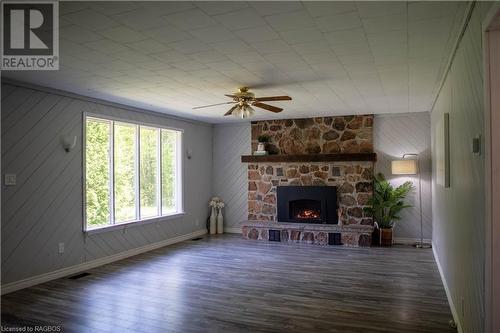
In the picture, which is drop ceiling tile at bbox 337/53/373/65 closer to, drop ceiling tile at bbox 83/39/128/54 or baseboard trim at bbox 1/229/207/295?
drop ceiling tile at bbox 83/39/128/54

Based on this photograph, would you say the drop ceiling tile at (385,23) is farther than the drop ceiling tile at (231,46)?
No

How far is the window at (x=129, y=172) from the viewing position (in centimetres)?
542

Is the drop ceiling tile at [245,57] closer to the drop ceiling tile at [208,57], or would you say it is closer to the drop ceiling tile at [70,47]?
the drop ceiling tile at [208,57]

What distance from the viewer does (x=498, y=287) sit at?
1.87 m

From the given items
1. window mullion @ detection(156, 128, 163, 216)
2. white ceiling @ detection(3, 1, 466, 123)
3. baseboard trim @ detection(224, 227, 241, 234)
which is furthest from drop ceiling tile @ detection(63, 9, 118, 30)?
baseboard trim @ detection(224, 227, 241, 234)

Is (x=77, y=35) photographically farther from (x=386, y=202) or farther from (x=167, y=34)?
(x=386, y=202)

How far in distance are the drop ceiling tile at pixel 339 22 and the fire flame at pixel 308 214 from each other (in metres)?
4.94

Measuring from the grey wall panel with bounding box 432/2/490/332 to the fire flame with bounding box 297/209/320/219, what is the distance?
378 cm

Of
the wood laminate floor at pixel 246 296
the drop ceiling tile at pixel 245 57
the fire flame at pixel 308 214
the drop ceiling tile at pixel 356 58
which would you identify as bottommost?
the wood laminate floor at pixel 246 296

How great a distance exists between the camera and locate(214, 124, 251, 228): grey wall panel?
806 cm

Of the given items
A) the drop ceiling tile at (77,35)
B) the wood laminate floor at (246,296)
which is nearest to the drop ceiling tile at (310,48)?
the drop ceiling tile at (77,35)
